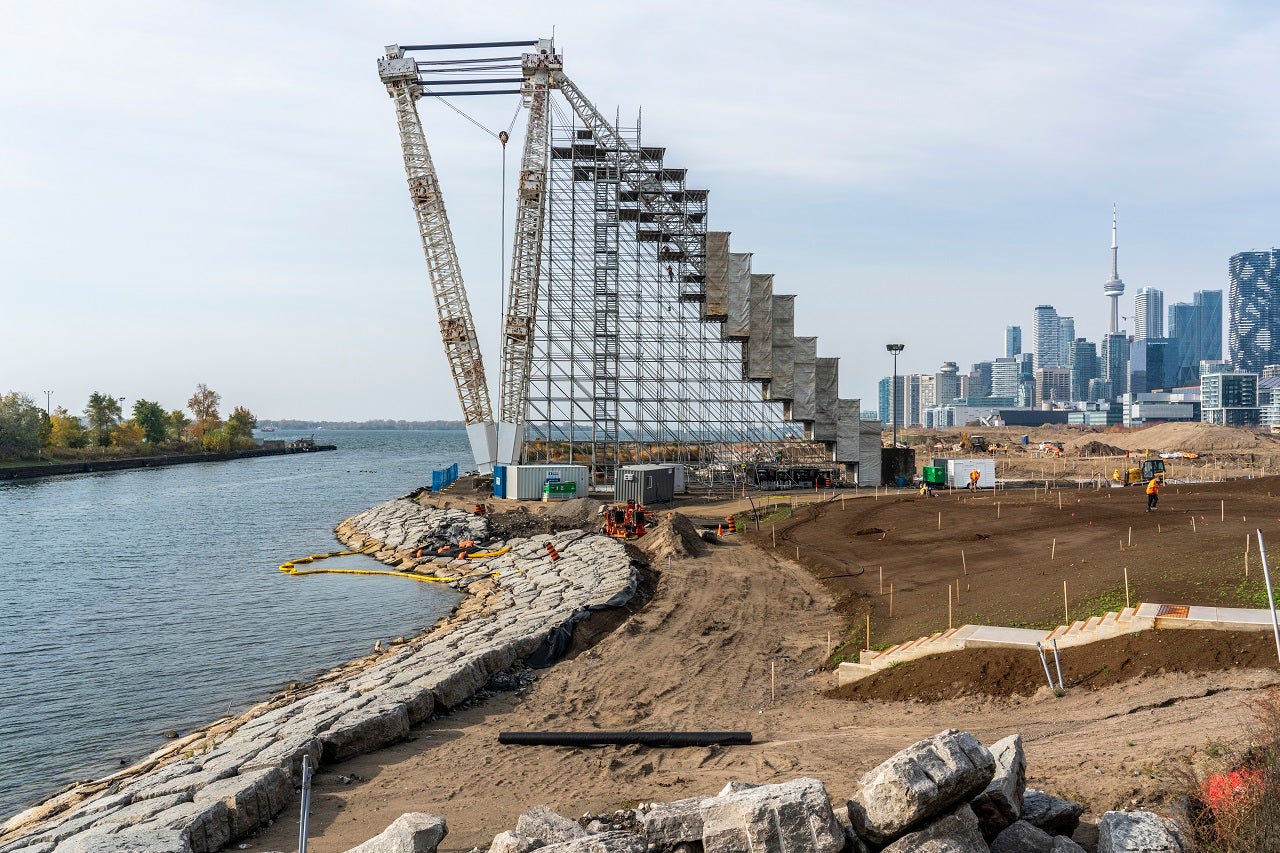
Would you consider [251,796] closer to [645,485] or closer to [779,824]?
[779,824]

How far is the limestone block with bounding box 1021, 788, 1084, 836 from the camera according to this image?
877 cm

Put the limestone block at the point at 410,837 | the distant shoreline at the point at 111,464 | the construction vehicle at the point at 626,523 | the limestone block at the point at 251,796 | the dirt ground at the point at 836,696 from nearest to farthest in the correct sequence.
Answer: the limestone block at the point at 410,837 → the limestone block at the point at 251,796 → the dirt ground at the point at 836,696 → the construction vehicle at the point at 626,523 → the distant shoreline at the point at 111,464

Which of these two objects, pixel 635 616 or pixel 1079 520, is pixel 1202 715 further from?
pixel 1079 520

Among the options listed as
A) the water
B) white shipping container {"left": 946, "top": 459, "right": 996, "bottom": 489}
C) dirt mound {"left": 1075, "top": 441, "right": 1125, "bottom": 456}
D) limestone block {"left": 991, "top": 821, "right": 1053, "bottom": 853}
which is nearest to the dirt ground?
limestone block {"left": 991, "top": 821, "right": 1053, "bottom": 853}

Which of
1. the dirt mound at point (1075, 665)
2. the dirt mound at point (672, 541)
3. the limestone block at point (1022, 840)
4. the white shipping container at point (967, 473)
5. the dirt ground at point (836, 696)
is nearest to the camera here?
the limestone block at point (1022, 840)

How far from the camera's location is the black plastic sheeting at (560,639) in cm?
2032

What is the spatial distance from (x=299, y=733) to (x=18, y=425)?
115959 millimetres

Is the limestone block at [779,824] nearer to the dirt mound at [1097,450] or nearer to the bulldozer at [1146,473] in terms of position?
the bulldozer at [1146,473]

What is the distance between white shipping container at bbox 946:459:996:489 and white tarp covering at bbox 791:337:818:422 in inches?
380

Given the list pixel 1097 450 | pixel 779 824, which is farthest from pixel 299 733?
pixel 1097 450

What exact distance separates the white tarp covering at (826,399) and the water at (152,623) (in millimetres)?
31625

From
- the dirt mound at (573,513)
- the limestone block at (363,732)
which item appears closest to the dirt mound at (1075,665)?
the limestone block at (363,732)

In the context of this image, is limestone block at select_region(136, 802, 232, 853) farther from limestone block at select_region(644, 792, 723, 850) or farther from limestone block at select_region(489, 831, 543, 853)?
limestone block at select_region(644, 792, 723, 850)

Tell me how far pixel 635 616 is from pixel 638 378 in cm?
3657
